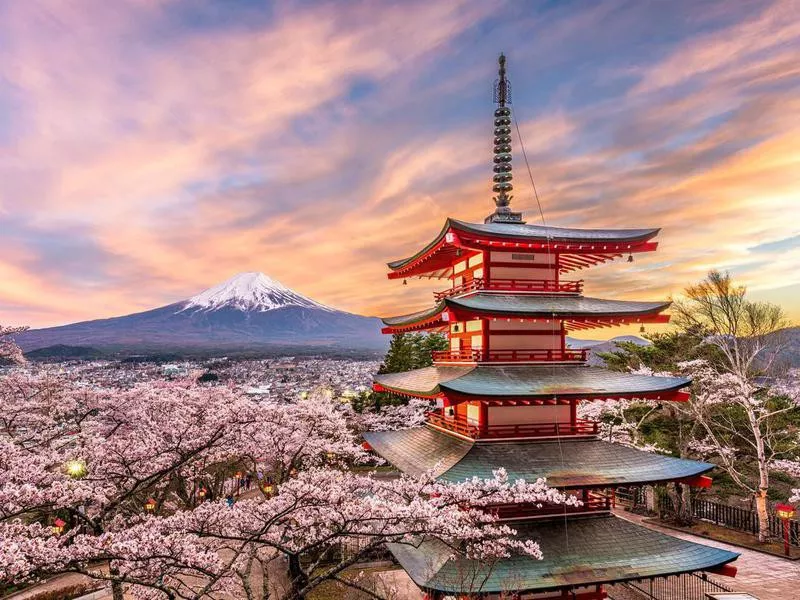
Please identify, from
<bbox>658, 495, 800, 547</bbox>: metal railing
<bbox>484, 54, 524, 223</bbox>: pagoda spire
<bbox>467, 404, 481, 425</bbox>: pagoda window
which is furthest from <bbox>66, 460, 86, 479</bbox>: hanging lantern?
<bbox>658, 495, 800, 547</bbox>: metal railing

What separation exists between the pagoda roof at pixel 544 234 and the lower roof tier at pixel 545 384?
12.2ft

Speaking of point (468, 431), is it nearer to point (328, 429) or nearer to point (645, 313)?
point (645, 313)

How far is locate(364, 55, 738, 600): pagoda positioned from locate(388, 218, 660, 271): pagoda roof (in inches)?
1.7

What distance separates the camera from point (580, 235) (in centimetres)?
1495

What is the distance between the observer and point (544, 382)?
514 inches

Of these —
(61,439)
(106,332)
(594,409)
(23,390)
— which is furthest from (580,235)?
(106,332)

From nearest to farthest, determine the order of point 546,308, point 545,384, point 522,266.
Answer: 1. point 545,384
2. point 546,308
3. point 522,266

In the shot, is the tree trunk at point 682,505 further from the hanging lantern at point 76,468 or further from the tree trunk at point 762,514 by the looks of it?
the hanging lantern at point 76,468

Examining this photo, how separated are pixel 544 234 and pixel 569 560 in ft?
28.6

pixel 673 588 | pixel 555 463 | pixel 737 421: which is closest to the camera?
pixel 555 463

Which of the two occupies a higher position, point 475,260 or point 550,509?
point 475,260

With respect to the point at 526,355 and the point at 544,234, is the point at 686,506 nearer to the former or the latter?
the point at 526,355

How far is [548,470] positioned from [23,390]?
20.3 meters

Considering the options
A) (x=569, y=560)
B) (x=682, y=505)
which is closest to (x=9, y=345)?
(x=569, y=560)
